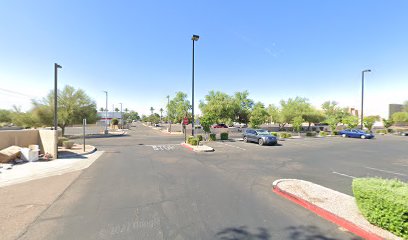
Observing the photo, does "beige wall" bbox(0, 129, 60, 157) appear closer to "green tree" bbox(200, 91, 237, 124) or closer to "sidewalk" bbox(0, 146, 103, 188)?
"sidewalk" bbox(0, 146, 103, 188)

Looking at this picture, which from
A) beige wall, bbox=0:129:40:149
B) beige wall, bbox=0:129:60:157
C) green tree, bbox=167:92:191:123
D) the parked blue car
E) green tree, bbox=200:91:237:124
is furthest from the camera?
green tree, bbox=167:92:191:123

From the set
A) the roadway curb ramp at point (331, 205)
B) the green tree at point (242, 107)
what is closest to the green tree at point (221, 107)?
the green tree at point (242, 107)

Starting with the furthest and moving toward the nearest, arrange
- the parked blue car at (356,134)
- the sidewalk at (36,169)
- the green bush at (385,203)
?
the parked blue car at (356,134) → the sidewalk at (36,169) → the green bush at (385,203)

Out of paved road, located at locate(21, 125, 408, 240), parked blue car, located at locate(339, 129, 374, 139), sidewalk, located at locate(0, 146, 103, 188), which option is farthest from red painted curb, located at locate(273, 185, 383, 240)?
parked blue car, located at locate(339, 129, 374, 139)

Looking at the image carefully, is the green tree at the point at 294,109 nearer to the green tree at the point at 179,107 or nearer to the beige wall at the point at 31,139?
the green tree at the point at 179,107

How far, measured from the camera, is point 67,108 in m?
29.4

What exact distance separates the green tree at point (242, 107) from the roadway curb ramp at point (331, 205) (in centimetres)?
4089

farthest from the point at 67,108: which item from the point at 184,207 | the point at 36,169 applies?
the point at 184,207

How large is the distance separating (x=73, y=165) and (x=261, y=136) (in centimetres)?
1578

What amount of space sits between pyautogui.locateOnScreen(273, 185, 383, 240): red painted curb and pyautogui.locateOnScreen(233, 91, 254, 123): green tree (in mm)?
41578

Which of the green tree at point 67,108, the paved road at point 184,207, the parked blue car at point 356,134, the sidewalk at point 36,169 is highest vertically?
the green tree at point 67,108

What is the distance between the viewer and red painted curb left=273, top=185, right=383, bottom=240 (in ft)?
12.6

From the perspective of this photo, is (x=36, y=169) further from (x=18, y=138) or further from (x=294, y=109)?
A: (x=294, y=109)

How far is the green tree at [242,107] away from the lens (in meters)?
48.9
